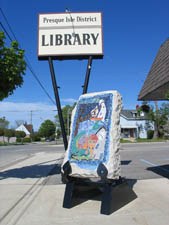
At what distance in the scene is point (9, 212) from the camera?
642cm

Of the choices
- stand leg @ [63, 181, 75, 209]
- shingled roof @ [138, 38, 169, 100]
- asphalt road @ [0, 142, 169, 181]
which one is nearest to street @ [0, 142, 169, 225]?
stand leg @ [63, 181, 75, 209]

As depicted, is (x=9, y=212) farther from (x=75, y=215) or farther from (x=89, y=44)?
(x=89, y=44)

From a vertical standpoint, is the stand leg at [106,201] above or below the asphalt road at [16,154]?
below

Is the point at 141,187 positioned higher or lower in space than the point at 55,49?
lower

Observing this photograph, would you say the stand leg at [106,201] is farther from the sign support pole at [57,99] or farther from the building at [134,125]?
the building at [134,125]

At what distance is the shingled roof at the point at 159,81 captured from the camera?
8281 millimetres

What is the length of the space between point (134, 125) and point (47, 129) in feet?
156

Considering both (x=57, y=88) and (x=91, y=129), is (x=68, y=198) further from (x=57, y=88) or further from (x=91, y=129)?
(x=57, y=88)

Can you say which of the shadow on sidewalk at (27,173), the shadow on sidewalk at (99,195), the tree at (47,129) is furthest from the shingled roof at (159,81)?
the tree at (47,129)

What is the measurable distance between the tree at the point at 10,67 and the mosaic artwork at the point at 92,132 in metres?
2.73

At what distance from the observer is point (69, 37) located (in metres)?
10.4

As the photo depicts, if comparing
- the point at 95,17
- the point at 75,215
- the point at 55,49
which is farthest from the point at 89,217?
the point at 95,17

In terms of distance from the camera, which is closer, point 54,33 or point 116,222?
point 116,222

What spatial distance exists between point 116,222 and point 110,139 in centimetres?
192
